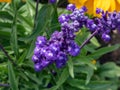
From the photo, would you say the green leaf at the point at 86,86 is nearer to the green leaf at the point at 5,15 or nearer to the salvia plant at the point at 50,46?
the salvia plant at the point at 50,46

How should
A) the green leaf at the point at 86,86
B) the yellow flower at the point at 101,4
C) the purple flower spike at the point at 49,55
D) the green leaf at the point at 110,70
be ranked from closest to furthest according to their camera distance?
1. the purple flower spike at the point at 49,55
2. the yellow flower at the point at 101,4
3. the green leaf at the point at 86,86
4. the green leaf at the point at 110,70

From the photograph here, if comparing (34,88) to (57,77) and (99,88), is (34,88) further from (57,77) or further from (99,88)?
(99,88)

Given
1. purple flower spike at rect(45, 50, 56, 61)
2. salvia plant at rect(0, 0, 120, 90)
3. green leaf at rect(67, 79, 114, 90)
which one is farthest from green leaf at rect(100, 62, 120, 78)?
purple flower spike at rect(45, 50, 56, 61)

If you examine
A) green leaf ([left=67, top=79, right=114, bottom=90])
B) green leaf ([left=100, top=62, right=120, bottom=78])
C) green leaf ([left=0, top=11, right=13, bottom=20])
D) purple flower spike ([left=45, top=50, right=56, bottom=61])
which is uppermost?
green leaf ([left=0, top=11, right=13, bottom=20])

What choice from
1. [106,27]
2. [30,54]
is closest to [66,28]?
[106,27]

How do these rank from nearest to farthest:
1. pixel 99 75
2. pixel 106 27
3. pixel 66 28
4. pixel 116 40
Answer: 1. pixel 66 28
2. pixel 106 27
3. pixel 99 75
4. pixel 116 40

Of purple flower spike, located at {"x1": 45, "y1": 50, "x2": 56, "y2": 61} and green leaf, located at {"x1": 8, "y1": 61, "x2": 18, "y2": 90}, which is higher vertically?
purple flower spike, located at {"x1": 45, "y1": 50, "x2": 56, "y2": 61}

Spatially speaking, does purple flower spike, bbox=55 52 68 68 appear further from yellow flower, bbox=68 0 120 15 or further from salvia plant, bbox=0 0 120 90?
yellow flower, bbox=68 0 120 15

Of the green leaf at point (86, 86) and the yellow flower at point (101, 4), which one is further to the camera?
the green leaf at point (86, 86)

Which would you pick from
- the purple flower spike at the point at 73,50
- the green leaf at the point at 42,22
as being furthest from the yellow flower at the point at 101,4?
the purple flower spike at the point at 73,50
